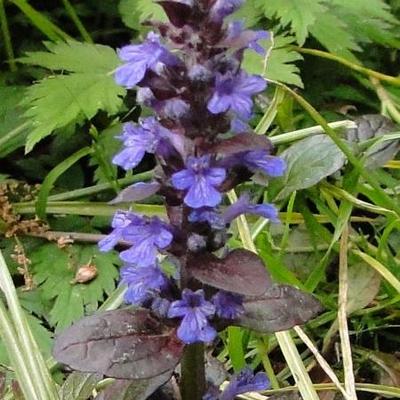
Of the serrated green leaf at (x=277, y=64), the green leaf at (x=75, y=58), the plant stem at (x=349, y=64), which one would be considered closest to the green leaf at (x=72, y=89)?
the green leaf at (x=75, y=58)

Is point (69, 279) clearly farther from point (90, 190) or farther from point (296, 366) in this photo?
point (296, 366)

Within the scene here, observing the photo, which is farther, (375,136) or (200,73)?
(375,136)

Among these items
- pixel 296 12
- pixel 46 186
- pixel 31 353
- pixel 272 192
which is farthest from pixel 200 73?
pixel 296 12

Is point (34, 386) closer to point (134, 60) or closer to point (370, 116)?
point (134, 60)

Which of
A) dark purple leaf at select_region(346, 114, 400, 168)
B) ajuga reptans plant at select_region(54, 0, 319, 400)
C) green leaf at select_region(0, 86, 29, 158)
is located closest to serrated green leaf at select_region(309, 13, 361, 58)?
dark purple leaf at select_region(346, 114, 400, 168)

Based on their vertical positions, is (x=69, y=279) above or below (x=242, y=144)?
below

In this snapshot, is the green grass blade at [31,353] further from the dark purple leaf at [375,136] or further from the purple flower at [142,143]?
the dark purple leaf at [375,136]

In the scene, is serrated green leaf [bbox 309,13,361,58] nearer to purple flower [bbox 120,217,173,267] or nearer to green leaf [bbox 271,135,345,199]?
green leaf [bbox 271,135,345,199]
